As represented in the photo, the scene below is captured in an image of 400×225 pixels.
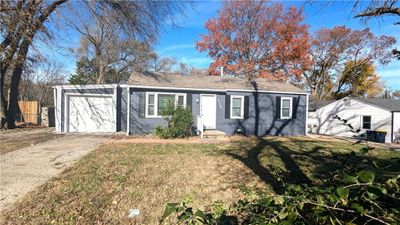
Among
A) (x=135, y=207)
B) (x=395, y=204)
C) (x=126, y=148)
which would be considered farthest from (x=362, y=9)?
(x=126, y=148)

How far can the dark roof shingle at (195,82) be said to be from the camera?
13.5m

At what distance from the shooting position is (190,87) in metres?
13.7

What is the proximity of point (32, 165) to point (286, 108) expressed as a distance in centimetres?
1309

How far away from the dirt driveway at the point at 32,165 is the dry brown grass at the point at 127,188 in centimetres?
30

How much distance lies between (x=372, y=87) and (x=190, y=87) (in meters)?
28.5

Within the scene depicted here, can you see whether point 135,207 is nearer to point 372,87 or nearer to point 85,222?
point 85,222

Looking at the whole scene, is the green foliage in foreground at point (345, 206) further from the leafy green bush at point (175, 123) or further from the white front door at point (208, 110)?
the white front door at point (208, 110)

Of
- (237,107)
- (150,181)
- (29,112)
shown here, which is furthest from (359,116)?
(29,112)

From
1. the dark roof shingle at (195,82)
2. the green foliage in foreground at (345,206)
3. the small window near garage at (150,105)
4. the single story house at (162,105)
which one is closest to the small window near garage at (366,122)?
the dark roof shingle at (195,82)

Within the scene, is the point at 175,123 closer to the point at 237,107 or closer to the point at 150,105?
the point at 150,105

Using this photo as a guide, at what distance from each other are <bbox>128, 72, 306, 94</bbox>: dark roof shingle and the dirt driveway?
203 inches

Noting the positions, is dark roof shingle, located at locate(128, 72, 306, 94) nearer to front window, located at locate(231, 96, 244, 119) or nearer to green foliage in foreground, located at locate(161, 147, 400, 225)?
front window, located at locate(231, 96, 244, 119)

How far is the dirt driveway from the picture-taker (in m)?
4.67

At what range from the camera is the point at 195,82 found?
14.7 meters
